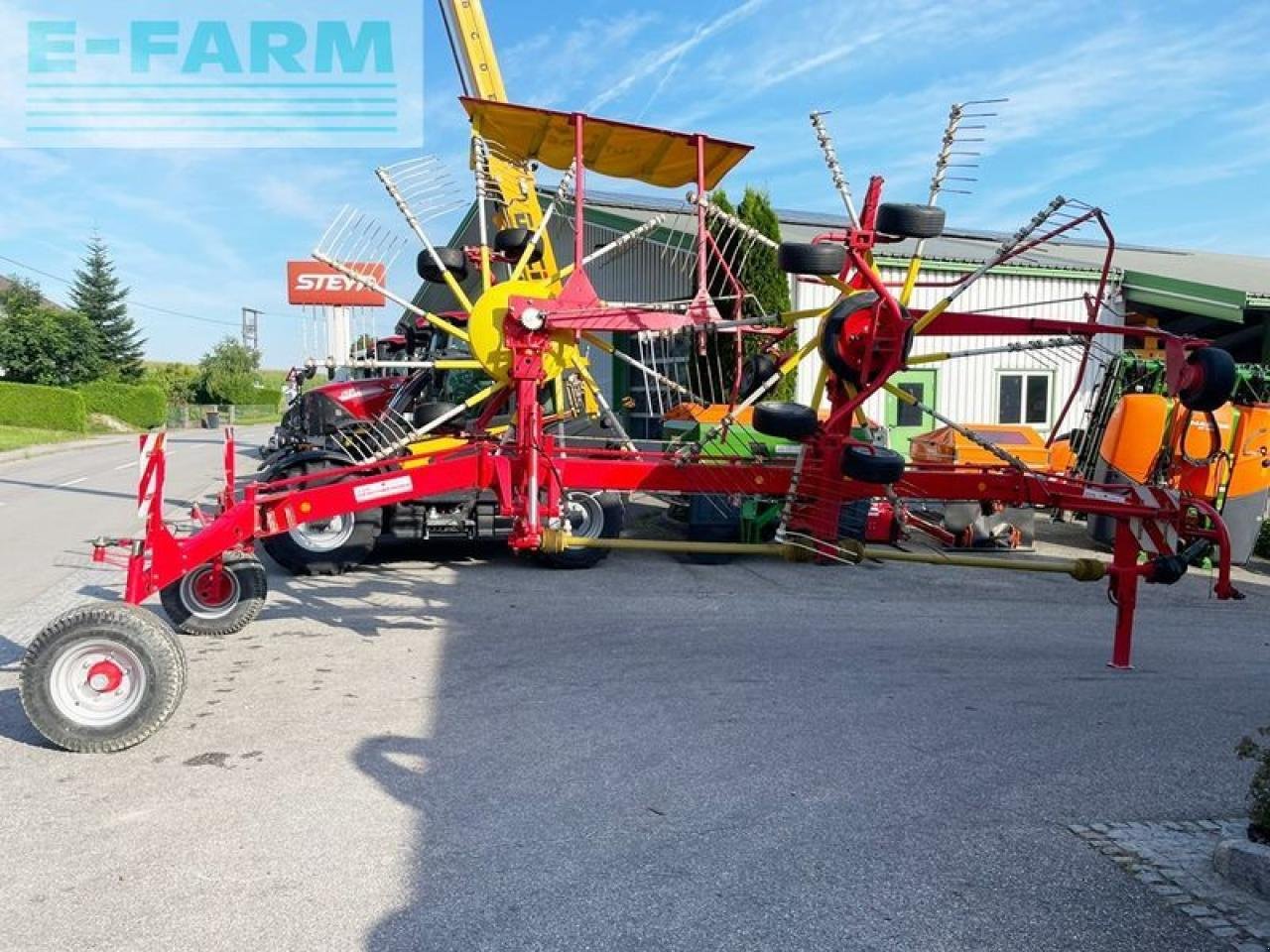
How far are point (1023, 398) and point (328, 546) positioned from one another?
11986 mm

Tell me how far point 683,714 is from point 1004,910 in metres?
2.29

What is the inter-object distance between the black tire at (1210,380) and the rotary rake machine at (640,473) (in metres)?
0.01

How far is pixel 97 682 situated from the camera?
4.96m

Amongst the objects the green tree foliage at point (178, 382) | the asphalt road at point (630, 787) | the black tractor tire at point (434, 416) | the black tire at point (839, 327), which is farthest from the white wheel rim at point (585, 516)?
the green tree foliage at point (178, 382)

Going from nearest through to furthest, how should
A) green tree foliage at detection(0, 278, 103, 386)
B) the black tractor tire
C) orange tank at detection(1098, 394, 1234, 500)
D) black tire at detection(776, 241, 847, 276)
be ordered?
1. black tire at detection(776, 241, 847, 276)
2. orange tank at detection(1098, 394, 1234, 500)
3. the black tractor tire
4. green tree foliage at detection(0, 278, 103, 386)

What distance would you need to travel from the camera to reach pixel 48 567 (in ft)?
32.5

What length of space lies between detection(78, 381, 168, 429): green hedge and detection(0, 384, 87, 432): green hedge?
19.9 feet

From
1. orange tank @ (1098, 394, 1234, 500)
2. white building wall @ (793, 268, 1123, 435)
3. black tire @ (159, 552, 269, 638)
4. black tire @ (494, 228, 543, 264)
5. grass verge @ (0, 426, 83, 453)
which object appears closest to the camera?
black tire @ (159, 552, 269, 638)

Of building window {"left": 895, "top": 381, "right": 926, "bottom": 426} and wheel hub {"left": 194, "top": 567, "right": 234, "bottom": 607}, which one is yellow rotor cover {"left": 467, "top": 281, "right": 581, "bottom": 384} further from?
building window {"left": 895, "top": 381, "right": 926, "bottom": 426}

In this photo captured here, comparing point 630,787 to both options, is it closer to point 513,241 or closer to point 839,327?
point 839,327

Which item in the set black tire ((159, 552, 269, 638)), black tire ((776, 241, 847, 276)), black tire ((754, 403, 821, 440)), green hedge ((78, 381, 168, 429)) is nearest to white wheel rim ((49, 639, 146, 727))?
black tire ((159, 552, 269, 638))

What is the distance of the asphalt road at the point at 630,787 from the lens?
344cm

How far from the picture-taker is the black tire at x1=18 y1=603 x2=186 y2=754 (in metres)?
4.84

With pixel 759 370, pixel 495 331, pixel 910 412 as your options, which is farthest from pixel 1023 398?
pixel 495 331
